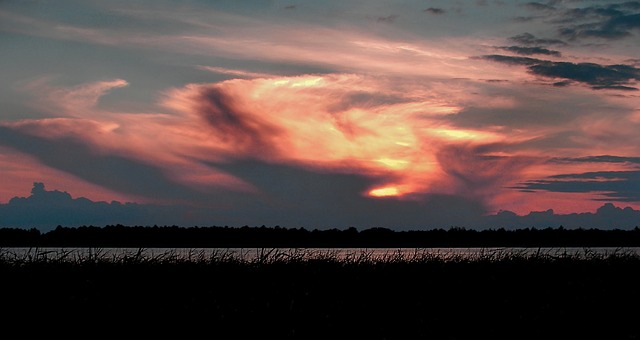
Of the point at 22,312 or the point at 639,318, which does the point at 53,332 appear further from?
the point at 639,318

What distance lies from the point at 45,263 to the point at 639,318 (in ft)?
48.5

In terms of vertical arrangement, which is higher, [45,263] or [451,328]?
[45,263]

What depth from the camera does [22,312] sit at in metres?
14.6

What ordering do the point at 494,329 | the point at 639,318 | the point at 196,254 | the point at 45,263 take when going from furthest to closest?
the point at 196,254
the point at 45,263
the point at 639,318
the point at 494,329

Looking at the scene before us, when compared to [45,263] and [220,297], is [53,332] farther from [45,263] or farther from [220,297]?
[45,263]

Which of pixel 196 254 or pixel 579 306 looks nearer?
pixel 579 306

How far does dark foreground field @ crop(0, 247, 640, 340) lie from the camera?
13828 mm

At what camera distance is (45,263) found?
18875 mm

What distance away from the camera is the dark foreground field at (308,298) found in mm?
13828

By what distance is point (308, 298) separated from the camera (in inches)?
634

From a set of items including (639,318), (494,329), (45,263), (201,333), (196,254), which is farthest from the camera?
(196,254)

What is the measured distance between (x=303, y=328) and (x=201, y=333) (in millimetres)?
1936

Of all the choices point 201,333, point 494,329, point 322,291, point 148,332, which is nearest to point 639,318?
point 494,329

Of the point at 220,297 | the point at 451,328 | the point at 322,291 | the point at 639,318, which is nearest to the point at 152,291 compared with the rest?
the point at 220,297
